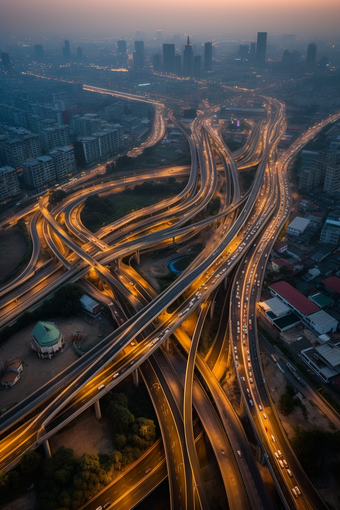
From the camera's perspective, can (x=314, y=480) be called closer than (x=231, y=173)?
Yes

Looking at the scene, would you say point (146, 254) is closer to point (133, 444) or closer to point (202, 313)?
point (202, 313)

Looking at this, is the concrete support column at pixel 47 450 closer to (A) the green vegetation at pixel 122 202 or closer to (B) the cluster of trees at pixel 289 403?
(B) the cluster of trees at pixel 289 403

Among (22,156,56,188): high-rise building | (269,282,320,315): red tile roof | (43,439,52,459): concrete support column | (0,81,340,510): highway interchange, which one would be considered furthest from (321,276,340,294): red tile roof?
(22,156,56,188): high-rise building

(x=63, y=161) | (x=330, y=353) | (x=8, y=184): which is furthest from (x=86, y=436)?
(x=63, y=161)

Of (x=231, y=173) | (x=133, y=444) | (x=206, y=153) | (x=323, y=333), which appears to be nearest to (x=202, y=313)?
(x=323, y=333)

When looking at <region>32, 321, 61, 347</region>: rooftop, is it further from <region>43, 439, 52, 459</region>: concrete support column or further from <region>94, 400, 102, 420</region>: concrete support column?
<region>43, 439, 52, 459</region>: concrete support column

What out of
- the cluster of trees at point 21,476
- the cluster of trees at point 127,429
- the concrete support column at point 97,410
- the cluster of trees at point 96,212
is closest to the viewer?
the cluster of trees at point 21,476

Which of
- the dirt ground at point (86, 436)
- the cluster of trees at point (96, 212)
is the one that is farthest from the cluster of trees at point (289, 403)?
the cluster of trees at point (96, 212)
